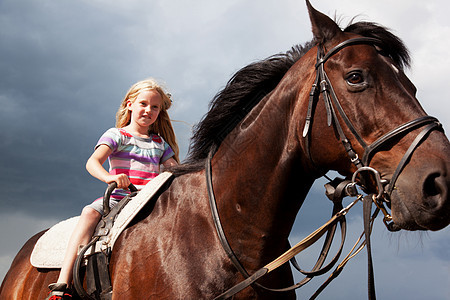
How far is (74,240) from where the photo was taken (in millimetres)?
4117

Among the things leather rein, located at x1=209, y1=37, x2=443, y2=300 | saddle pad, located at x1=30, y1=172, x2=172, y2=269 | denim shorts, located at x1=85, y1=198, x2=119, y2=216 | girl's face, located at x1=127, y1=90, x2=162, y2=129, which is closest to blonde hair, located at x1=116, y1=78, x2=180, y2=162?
girl's face, located at x1=127, y1=90, x2=162, y2=129

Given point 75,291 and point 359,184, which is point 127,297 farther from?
point 359,184

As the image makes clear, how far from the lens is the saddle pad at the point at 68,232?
386 cm

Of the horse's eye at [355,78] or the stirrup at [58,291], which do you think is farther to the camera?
the stirrup at [58,291]

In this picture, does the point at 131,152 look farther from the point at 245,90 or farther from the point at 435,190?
the point at 435,190

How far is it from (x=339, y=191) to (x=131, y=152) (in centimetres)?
239

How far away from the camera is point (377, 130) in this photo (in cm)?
301

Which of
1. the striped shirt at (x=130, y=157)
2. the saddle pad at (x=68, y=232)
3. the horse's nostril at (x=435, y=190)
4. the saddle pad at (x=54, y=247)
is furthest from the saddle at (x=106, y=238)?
the horse's nostril at (x=435, y=190)

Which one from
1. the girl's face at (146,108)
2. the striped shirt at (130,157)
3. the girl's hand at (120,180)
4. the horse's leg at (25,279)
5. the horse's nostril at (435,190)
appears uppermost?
the girl's face at (146,108)

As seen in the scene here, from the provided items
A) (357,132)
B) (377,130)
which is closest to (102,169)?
(357,132)

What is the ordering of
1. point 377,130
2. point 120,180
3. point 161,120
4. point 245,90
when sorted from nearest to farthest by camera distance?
point 377,130, point 245,90, point 120,180, point 161,120

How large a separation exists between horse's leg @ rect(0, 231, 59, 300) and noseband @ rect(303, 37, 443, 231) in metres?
3.19

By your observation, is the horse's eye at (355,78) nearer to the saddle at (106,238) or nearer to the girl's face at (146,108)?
the saddle at (106,238)

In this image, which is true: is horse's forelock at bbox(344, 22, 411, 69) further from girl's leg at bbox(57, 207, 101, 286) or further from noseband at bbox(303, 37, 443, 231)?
girl's leg at bbox(57, 207, 101, 286)
